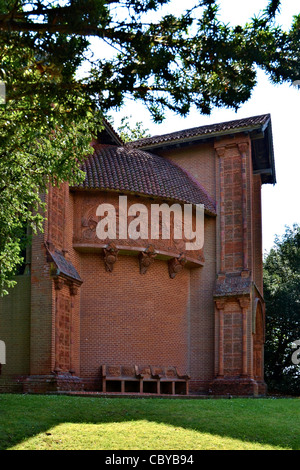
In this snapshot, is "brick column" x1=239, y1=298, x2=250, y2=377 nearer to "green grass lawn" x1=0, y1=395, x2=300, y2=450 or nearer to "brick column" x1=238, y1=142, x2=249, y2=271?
"brick column" x1=238, y1=142, x2=249, y2=271

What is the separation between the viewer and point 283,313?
32094 millimetres

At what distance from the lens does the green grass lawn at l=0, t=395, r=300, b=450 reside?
1047cm

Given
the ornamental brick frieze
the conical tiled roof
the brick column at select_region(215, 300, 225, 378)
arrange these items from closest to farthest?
the ornamental brick frieze
the conical tiled roof
the brick column at select_region(215, 300, 225, 378)

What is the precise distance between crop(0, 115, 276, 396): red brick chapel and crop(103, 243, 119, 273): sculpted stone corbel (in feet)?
0.12

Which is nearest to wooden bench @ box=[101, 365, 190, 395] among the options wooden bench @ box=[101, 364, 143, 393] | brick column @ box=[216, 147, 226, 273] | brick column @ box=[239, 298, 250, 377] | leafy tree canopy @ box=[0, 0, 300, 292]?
wooden bench @ box=[101, 364, 143, 393]

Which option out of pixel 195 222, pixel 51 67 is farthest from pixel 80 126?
pixel 195 222

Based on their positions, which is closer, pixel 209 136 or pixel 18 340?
pixel 18 340

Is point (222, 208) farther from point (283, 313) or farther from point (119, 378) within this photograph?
point (283, 313)

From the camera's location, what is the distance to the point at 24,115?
1162cm

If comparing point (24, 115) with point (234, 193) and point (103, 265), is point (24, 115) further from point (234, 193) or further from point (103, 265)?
point (234, 193)

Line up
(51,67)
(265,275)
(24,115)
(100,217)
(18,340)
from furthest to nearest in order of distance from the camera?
1. (265,275)
2. (100,217)
3. (18,340)
4. (24,115)
5. (51,67)

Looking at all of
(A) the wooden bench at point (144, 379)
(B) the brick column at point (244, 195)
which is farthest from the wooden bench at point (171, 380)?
(B) the brick column at point (244, 195)

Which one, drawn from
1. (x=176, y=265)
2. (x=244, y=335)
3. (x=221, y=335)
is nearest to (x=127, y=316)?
(x=176, y=265)

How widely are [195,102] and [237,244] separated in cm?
1339
